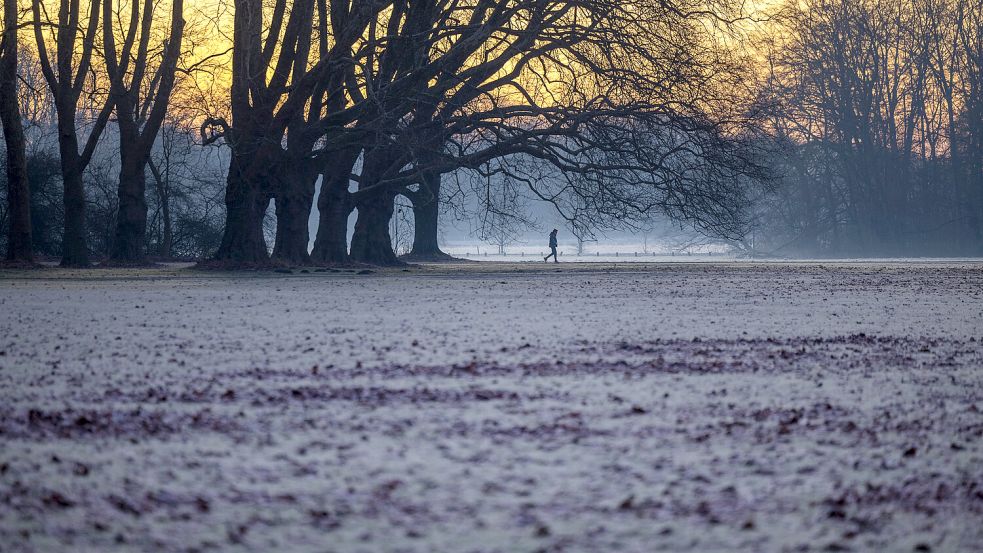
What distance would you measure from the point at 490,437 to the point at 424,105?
28.0m

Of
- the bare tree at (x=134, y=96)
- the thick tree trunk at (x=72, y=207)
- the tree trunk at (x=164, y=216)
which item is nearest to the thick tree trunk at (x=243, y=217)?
the bare tree at (x=134, y=96)

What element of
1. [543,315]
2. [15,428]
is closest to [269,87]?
[543,315]

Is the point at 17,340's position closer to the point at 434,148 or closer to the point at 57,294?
the point at 57,294

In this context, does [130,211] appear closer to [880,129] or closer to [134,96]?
[134,96]

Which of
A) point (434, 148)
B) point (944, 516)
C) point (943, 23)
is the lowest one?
point (944, 516)

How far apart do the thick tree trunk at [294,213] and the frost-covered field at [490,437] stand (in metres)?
20.0

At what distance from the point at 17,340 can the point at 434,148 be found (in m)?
23.5

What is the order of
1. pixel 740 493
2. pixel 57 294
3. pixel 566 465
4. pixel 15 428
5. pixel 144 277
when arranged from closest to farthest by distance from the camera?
pixel 740 493
pixel 566 465
pixel 15 428
pixel 57 294
pixel 144 277

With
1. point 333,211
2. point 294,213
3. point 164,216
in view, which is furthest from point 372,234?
point 164,216

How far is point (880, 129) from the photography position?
Answer: 232ft

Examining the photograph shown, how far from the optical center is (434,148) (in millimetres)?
34562

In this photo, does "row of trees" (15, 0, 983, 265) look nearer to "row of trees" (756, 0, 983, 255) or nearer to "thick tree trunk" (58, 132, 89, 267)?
"thick tree trunk" (58, 132, 89, 267)

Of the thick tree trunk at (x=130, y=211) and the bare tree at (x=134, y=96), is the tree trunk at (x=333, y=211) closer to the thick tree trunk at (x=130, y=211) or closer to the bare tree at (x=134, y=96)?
the bare tree at (x=134, y=96)

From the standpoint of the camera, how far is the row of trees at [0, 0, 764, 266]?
3191 centimetres
